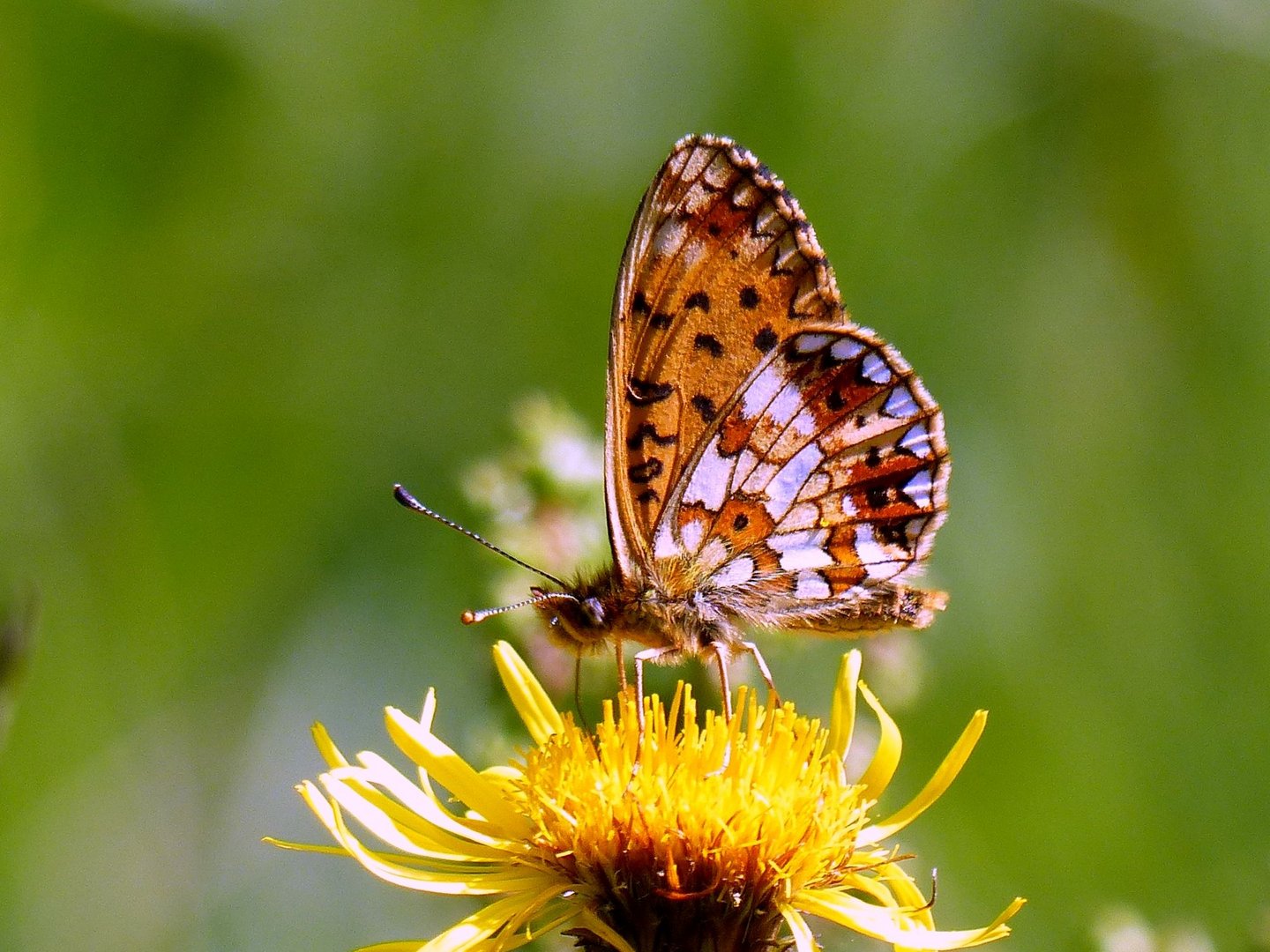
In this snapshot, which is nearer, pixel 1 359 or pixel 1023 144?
pixel 1 359

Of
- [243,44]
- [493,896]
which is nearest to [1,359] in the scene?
[243,44]

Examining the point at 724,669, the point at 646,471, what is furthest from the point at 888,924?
the point at 646,471

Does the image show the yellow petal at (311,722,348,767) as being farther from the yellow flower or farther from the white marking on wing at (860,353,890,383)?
the white marking on wing at (860,353,890,383)

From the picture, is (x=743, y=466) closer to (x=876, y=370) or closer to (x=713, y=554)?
(x=713, y=554)

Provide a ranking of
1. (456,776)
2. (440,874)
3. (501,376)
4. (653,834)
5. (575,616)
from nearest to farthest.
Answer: (653,834) < (440,874) < (456,776) < (575,616) < (501,376)

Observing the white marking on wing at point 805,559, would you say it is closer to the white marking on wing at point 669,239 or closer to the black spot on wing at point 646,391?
the black spot on wing at point 646,391

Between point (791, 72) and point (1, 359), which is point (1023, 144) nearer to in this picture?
point (791, 72)

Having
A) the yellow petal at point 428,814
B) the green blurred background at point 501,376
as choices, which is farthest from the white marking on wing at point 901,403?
the green blurred background at point 501,376
